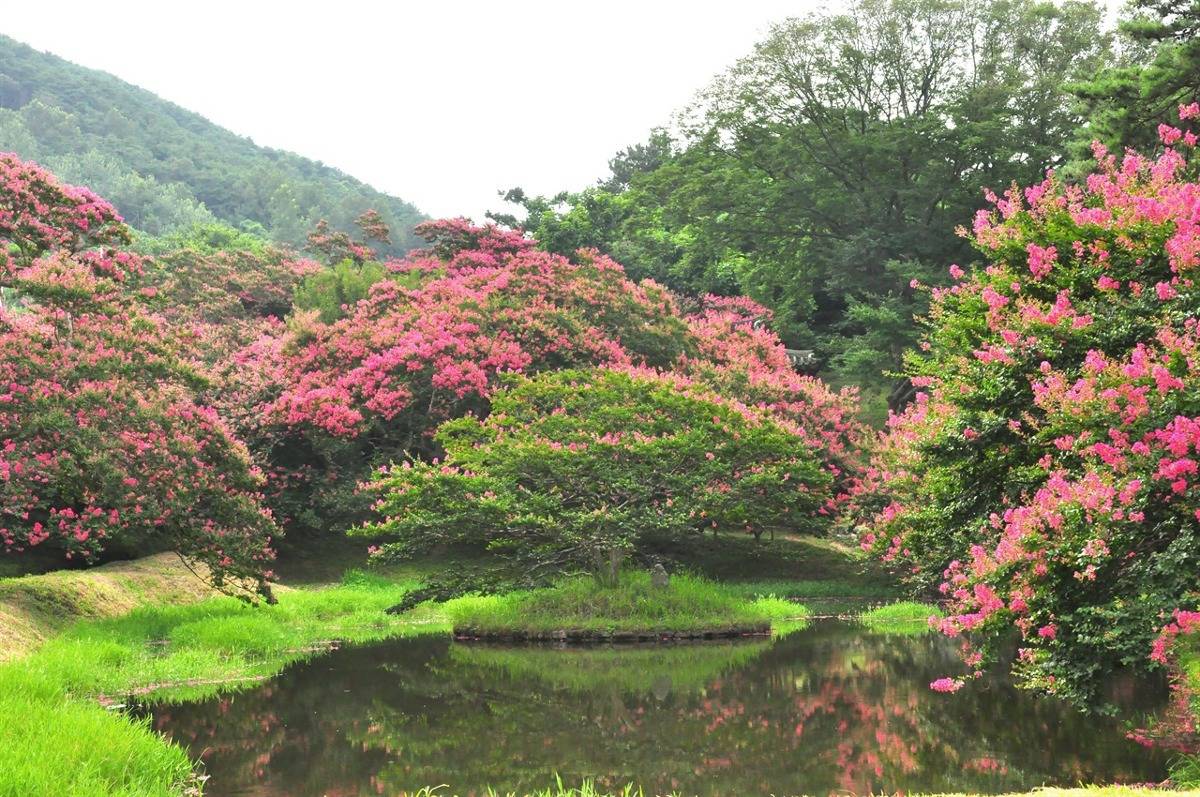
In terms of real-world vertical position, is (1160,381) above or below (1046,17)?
below

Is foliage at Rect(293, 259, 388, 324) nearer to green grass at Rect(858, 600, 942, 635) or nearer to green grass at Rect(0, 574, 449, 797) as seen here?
green grass at Rect(0, 574, 449, 797)

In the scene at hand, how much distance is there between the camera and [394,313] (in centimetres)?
3167

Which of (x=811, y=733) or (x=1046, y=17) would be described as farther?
(x=1046, y=17)

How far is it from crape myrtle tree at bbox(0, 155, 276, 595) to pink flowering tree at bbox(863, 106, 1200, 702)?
1282 cm

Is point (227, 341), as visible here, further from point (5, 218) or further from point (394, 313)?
point (5, 218)

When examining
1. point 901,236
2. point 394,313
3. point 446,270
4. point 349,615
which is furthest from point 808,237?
point 349,615

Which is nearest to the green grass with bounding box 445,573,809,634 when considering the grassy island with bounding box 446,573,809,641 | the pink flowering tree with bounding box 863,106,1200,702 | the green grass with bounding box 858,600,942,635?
the grassy island with bounding box 446,573,809,641

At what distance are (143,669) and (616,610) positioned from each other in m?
9.10

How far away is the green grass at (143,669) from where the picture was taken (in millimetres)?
8625

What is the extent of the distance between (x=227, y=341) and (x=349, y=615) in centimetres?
1664

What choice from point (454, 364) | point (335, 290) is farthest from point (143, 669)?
point (335, 290)

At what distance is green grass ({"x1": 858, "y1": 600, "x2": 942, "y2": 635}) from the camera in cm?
2221

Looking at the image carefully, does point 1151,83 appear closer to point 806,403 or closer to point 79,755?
point 806,403

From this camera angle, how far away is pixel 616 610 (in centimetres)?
2039
